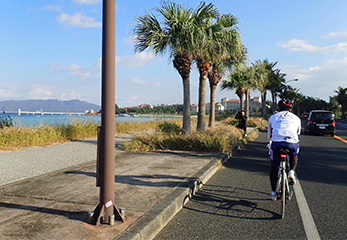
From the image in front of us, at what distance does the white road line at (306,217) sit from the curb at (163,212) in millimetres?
1796

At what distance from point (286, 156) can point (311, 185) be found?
2.20 meters

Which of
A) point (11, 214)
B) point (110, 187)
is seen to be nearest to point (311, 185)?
point (110, 187)

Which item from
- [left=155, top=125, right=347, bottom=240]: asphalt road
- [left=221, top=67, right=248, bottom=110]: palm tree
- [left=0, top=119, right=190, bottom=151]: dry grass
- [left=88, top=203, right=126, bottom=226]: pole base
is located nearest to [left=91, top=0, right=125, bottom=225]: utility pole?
[left=88, top=203, right=126, bottom=226]: pole base

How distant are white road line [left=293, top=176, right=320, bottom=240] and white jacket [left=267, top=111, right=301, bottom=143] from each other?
1072 millimetres

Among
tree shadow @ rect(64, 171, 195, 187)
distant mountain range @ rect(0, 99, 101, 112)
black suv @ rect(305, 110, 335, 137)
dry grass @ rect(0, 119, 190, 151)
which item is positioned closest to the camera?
tree shadow @ rect(64, 171, 195, 187)

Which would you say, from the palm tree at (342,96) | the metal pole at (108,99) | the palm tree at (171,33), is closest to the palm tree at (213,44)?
the palm tree at (171,33)

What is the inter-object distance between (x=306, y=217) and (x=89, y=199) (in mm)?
3211

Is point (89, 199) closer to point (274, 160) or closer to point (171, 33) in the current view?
point (274, 160)

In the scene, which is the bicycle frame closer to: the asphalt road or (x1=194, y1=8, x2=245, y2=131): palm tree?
the asphalt road

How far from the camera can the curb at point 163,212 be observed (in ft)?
11.5

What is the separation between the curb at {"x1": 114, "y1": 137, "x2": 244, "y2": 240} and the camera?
3500 millimetres

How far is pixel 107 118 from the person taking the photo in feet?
12.7

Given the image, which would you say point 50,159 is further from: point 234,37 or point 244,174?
point 234,37

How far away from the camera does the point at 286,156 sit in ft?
15.9
